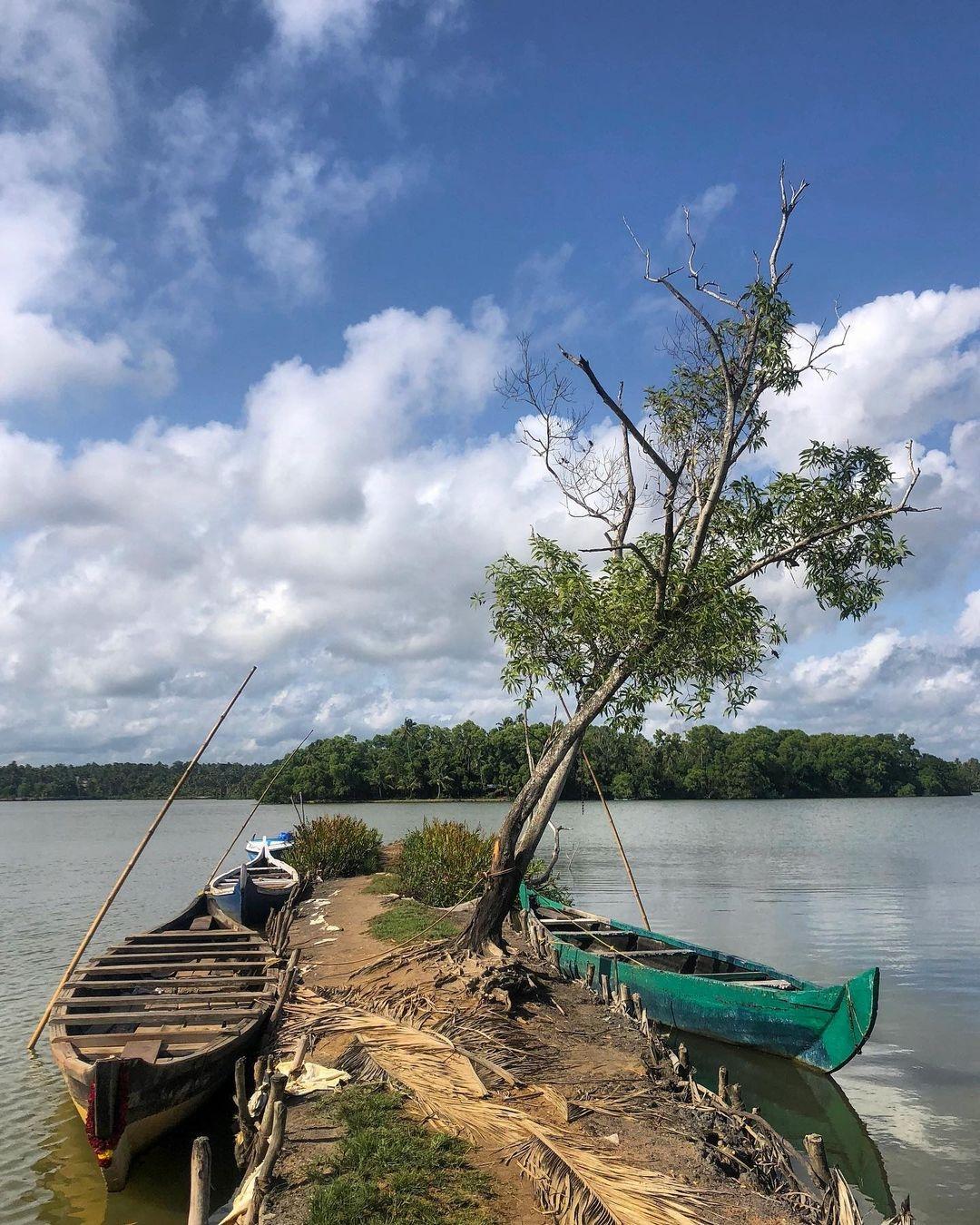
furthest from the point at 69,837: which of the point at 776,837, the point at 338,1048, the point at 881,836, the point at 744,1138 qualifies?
the point at 744,1138

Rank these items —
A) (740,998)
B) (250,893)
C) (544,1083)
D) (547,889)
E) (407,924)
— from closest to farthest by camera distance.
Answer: (544,1083), (740,998), (407,924), (250,893), (547,889)

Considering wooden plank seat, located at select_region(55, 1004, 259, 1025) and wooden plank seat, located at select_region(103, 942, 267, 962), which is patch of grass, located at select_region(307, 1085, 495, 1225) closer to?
wooden plank seat, located at select_region(55, 1004, 259, 1025)

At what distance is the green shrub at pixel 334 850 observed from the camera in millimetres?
21750

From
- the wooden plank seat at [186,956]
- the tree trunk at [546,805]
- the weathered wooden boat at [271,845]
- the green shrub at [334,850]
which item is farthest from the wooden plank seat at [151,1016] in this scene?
Result: the weathered wooden boat at [271,845]

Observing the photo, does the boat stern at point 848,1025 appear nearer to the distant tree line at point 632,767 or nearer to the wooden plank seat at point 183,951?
the wooden plank seat at point 183,951

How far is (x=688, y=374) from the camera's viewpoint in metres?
11.8

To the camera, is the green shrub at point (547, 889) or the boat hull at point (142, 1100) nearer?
the boat hull at point (142, 1100)

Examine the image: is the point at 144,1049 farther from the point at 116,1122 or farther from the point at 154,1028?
the point at 154,1028

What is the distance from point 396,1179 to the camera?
17.9ft

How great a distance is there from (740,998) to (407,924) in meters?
5.48

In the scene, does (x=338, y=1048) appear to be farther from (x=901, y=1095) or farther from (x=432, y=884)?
(x=432, y=884)

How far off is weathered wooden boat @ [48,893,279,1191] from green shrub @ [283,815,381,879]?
8.66 meters

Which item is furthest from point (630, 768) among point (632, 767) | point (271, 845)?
point (271, 845)

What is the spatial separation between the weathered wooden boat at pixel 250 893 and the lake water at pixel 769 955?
272 cm
